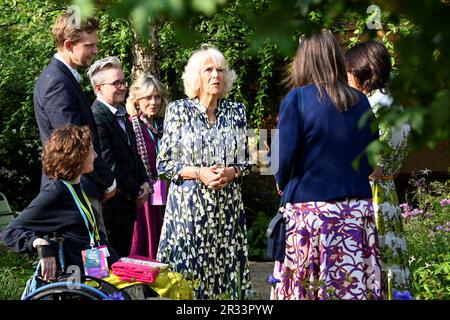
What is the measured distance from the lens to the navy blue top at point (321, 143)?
4.05 meters

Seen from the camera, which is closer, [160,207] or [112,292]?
[112,292]

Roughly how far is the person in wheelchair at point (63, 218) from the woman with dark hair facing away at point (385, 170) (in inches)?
62.9

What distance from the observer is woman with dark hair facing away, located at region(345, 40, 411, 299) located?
16.1 feet

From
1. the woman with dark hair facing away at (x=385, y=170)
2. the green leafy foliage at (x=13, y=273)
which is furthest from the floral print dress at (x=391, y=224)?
the green leafy foliage at (x=13, y=273)

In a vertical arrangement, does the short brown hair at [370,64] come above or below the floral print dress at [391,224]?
above

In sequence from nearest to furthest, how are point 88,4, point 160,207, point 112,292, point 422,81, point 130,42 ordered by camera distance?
point 88,4 < point 422,81 < point 112,292 < point 160,207 < point 130,42

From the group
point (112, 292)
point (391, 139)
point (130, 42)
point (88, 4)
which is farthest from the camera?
point (130, 42)

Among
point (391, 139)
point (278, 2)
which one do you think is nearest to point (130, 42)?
point (391, 139)

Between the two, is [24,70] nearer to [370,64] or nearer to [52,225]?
[370,64]

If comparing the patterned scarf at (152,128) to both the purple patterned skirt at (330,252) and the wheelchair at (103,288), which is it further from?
the purple patterned skirt at (330,252)

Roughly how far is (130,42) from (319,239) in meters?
5.07
